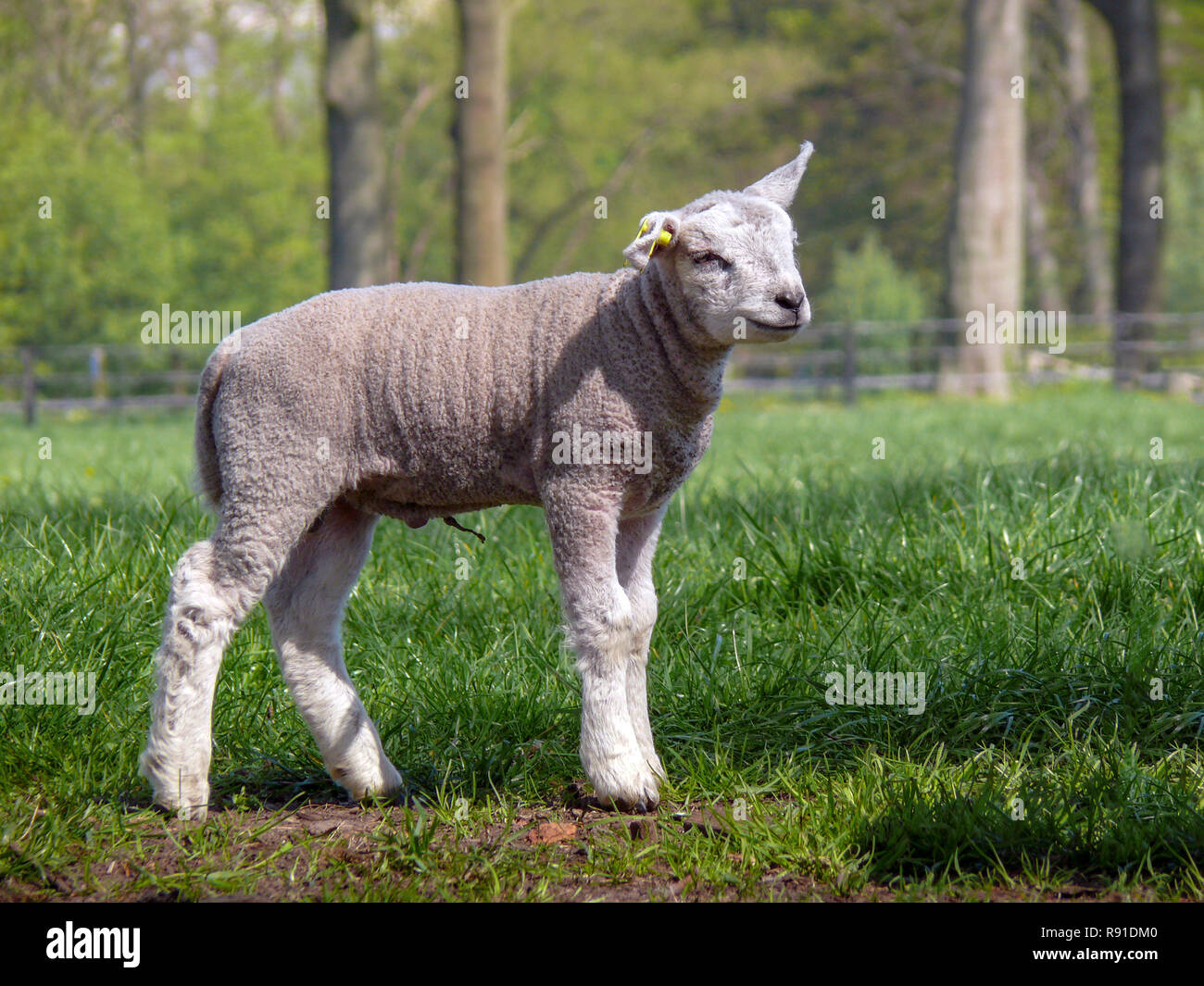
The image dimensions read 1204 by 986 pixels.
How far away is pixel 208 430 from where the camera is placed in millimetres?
3309

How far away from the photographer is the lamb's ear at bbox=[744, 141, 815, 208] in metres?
3.17

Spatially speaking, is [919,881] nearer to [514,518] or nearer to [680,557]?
[680,557]

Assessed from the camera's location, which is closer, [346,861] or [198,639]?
[346,861]

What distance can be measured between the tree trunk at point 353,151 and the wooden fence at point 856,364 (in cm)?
543

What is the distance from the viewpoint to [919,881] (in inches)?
111

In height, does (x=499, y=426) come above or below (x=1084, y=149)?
below

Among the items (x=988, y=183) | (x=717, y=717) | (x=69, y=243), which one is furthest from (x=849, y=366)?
(x=717, y=717)

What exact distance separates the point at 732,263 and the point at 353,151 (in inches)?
451

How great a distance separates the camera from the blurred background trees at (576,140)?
22984 millimetres

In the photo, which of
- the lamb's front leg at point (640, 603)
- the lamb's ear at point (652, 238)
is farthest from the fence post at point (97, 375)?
the lamb's ear at point (652, 238)

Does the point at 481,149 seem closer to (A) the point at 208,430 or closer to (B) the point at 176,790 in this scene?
(A) the point at 208,430

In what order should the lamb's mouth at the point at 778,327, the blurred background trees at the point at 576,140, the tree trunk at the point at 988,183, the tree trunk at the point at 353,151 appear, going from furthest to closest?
the blurred background trees at the point at 576,140, the tree trunk at the point at 988,183, the tree trunk at the point at 353,151, the lamb's mouth at the point at 778,327

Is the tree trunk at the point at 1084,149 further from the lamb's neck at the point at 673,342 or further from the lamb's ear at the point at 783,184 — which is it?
the lamb's neck at the point at 673,342

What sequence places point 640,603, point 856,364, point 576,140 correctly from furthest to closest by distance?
point 576,140
point 856,364
point 640,603
